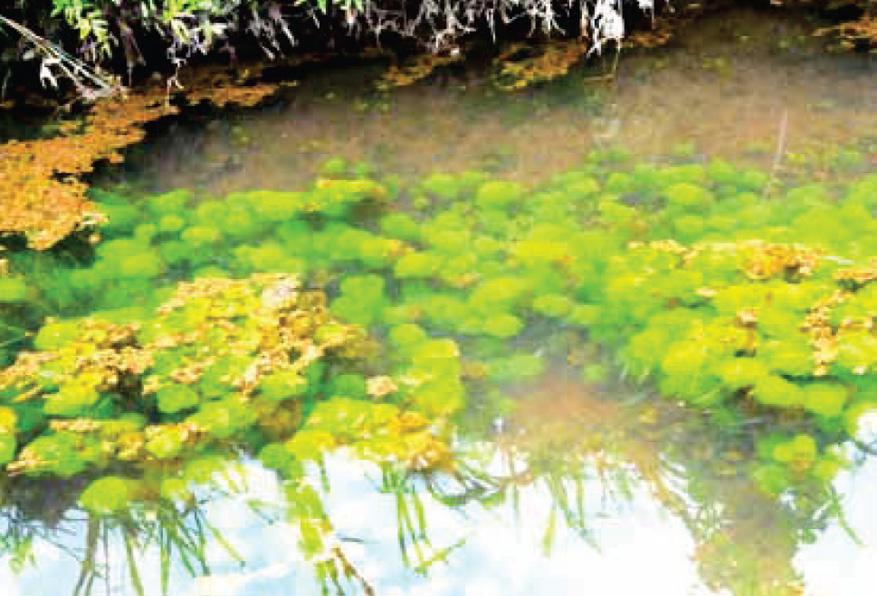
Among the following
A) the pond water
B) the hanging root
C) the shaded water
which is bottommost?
the pond water

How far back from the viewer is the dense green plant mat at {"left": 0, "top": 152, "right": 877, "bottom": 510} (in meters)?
2.42

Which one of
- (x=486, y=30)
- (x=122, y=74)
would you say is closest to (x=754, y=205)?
(x=486, y=30)

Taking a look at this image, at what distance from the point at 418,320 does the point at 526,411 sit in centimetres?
45

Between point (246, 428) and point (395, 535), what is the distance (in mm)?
508

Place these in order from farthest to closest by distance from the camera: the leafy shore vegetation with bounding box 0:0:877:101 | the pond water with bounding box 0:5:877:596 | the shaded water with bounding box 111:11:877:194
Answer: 1. the leafy shore vegetation with bounding box 0:0:877:101
2. the shaded water with bounding box 111:11:877:194
3. the pond water with bounding box 0:5:877:596

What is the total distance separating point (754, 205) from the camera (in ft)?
10.1

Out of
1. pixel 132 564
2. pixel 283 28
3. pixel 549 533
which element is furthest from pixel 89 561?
pixel 283 28

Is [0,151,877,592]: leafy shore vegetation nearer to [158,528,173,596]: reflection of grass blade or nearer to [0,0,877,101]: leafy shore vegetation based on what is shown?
[158,528,173,596]: reflection of grass blade

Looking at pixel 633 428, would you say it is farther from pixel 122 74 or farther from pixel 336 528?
pixel 122 74

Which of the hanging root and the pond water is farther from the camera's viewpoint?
the hanging root

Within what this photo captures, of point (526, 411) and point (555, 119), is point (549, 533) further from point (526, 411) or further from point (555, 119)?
point (555, 119)

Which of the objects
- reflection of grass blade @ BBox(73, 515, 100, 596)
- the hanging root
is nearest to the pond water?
reflection of grass blade @ BBox(73, 515, 100, 596)

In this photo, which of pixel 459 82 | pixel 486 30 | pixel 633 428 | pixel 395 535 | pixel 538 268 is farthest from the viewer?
pixel 486 30

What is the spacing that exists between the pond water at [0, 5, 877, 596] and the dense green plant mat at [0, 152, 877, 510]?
0.01 metres
